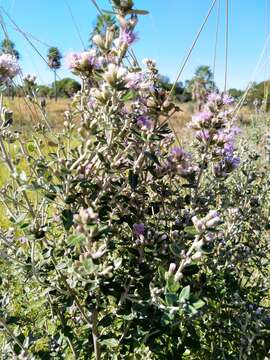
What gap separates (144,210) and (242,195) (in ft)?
2.12

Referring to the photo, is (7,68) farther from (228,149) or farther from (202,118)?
(228,149)

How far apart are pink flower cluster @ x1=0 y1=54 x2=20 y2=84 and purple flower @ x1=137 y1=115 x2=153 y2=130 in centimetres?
37

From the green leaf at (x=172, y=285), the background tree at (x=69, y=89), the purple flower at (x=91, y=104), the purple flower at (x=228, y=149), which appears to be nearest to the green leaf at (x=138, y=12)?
the purple flower at (x=91, y=104)

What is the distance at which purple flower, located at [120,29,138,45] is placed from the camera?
993 mm

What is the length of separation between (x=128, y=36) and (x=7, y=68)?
357 millimetres

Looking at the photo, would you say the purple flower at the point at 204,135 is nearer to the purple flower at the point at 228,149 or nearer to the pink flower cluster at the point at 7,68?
the purple flower at the point at 228,149

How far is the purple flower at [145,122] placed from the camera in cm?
109

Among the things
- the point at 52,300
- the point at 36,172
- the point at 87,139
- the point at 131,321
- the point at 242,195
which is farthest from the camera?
the point at 242,195

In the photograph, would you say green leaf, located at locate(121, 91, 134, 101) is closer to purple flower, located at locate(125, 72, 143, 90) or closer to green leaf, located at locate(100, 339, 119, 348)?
purple flower, located at locate(125, 72, 143, 90)

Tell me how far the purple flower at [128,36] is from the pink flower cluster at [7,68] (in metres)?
0.33

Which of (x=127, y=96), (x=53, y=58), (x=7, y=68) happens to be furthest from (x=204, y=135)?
(x=53, y=58)

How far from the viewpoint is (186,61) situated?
133 cm

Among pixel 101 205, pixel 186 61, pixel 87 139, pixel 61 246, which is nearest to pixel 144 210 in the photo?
pixel 101 205

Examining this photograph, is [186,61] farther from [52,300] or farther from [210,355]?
[210,355]
